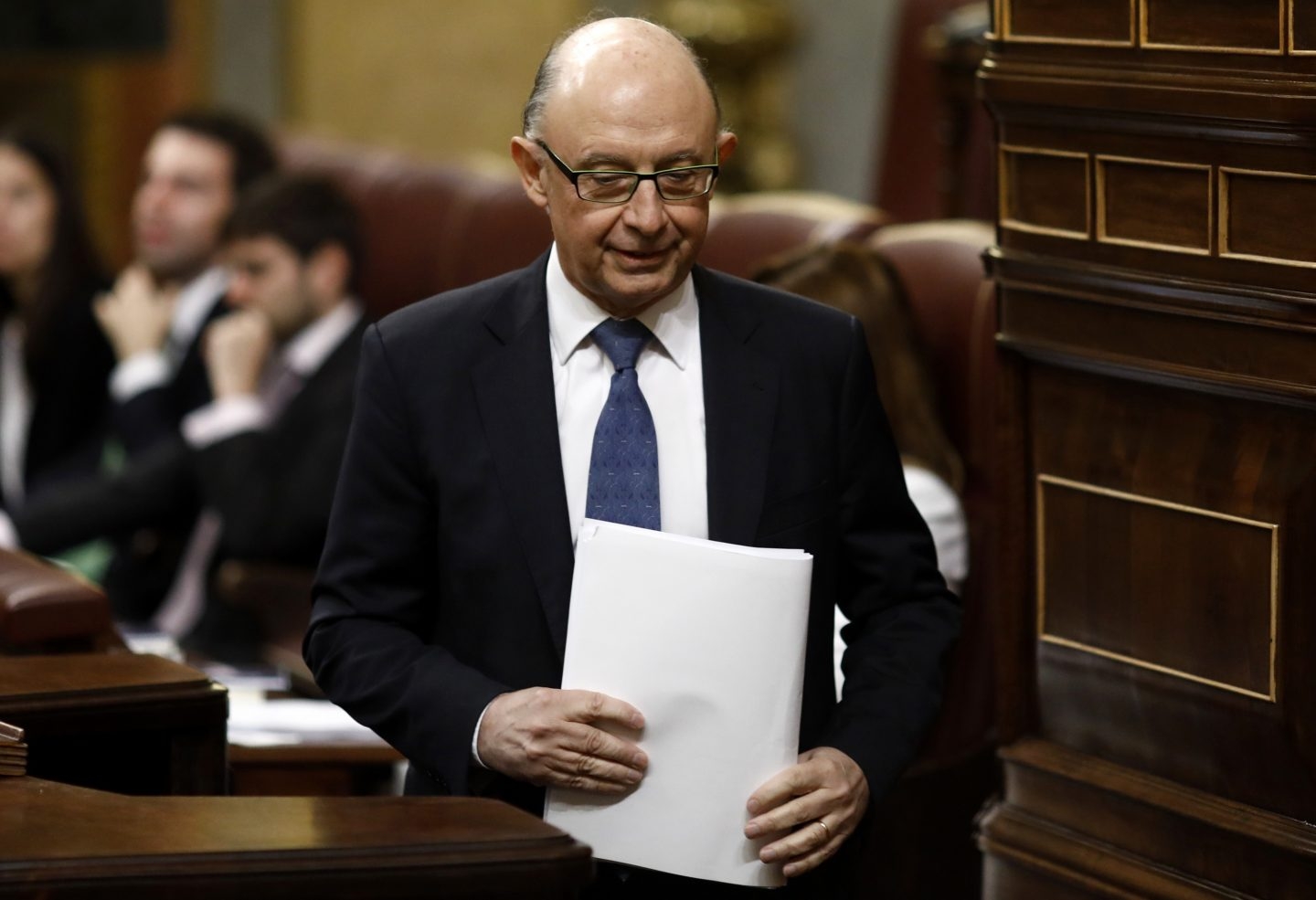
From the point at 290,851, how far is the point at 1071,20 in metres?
1.25

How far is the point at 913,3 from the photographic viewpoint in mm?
5973

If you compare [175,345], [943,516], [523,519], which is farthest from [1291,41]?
[175,345]

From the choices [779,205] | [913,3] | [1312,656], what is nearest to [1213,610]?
[1312,656]

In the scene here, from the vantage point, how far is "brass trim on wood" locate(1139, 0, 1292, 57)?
1906 mm

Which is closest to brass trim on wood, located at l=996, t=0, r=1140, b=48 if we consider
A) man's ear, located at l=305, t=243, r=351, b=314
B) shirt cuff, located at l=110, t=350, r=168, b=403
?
man's ear, located at l=305, t=243, r=351, b=314

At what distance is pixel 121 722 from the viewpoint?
7.09ft

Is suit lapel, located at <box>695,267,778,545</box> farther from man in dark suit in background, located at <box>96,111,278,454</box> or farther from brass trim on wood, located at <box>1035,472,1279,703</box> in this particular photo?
man in dark suit in background, located at <box>96,111,278,454</box>

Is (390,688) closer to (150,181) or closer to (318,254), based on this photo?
(318,254)

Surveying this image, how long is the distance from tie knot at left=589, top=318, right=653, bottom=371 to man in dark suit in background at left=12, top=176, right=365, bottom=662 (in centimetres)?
215

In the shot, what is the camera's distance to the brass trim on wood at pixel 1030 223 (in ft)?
7.10

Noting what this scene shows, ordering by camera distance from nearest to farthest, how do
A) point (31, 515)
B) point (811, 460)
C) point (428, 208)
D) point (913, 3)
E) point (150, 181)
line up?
point (811, 460)
point (31, 515)
point (150, 181)
point (428, 208)
point (913, 3)

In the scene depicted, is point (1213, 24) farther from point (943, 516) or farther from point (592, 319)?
point (943, 516)

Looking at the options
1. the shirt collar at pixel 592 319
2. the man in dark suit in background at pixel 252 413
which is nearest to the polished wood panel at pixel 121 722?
the shirt collar at pixel 592 319

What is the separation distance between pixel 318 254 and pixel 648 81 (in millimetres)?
2598
